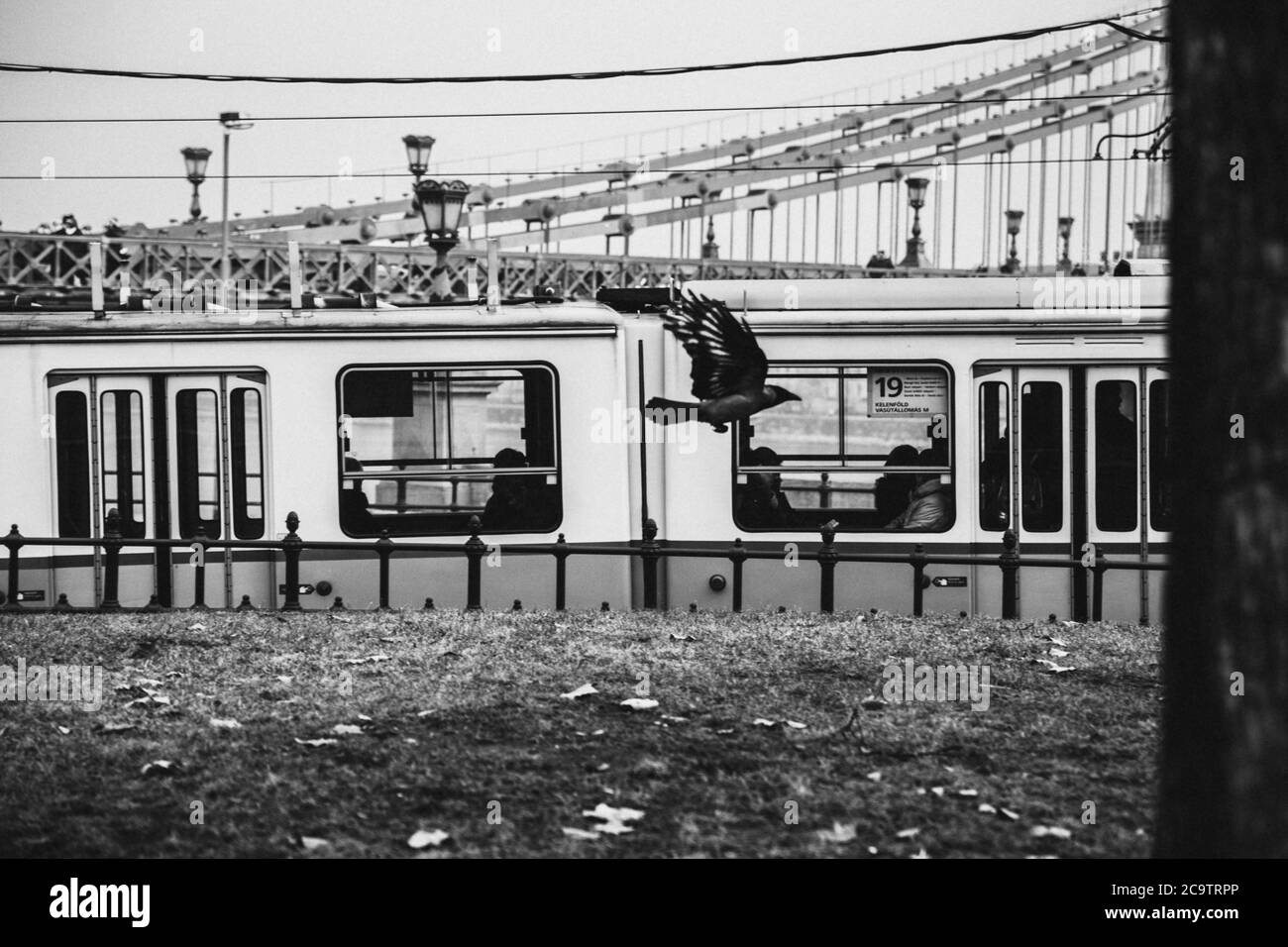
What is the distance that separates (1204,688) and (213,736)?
14.2 ft

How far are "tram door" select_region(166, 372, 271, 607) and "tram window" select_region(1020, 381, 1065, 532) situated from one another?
5446 millimetres

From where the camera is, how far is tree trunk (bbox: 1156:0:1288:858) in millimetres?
3189

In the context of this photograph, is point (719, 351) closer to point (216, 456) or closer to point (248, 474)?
point (248, 474)

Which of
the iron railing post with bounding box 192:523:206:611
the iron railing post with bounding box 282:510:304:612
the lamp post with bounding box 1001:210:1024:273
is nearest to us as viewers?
the iron railing post with bounding box 282:510:304:612

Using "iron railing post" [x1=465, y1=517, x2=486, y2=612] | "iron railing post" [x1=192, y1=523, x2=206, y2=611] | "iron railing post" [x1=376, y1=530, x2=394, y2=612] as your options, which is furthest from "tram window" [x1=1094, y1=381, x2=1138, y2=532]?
"iron railing post" [x1=192, y1=523, x2=206, y2=611]

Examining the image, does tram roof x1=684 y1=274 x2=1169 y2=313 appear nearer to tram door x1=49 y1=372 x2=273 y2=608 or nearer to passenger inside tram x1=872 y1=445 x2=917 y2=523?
passenger inside tram x1=872 y1=445 x2=917 y2=523

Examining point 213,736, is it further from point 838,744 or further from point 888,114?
point 888,114

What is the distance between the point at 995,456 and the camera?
430 inches

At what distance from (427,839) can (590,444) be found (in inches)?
246

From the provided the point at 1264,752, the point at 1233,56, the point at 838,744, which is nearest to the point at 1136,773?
the point at 838,744

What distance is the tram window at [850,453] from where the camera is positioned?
10891 millimetres

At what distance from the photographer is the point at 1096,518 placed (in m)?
10.9

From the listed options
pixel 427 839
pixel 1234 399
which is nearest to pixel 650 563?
pixel 427 839

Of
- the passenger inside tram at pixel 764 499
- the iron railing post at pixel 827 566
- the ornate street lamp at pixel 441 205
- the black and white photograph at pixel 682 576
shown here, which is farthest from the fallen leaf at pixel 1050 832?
the ornate street lamp at pixel 441 205
